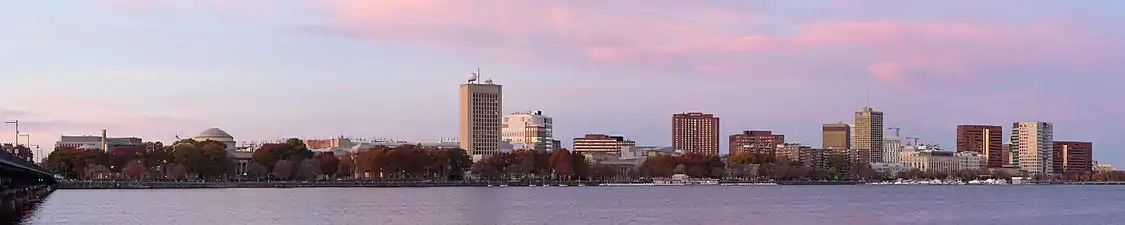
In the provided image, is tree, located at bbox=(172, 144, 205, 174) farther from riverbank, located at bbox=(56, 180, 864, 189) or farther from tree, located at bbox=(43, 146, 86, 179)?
tree, located at bbox=(43, 146, 86, 179)

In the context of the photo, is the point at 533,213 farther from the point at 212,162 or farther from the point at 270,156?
the point at 270,156

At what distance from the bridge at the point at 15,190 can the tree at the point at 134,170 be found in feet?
101

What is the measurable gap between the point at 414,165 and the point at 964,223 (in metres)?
108

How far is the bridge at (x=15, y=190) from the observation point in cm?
7738

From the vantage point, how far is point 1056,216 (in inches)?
3455

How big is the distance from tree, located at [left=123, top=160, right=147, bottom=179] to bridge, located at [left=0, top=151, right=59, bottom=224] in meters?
30.8

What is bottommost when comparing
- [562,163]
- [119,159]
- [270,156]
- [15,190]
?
[15,190]

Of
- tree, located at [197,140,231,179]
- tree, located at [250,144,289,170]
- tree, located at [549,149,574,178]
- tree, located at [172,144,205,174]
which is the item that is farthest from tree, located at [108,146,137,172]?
tree, located at [549,149,574,178]

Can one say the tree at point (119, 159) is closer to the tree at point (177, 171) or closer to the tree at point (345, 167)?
the tree at point (177, 171)

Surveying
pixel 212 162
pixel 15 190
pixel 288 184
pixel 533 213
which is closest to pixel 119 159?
pixel 212 162

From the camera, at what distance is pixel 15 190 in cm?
10794

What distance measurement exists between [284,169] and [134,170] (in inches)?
634

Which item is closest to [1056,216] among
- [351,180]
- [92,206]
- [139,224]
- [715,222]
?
[715,222]

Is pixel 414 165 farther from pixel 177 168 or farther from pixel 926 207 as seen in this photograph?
pixel 926 207
